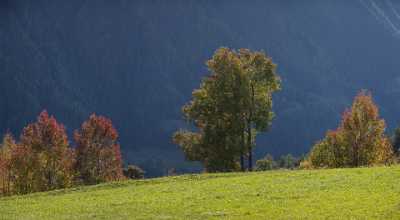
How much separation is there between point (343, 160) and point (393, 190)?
3721cm

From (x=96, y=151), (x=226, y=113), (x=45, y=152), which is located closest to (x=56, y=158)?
(x=45, y=152)

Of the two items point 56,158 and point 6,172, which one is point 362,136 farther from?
point 6,172

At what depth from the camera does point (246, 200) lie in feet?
101

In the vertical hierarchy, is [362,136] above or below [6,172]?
above

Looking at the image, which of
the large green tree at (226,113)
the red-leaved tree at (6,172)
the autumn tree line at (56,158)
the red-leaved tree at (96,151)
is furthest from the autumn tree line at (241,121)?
the red-leaved tree at (96,151)

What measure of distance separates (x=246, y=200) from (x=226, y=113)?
110ft

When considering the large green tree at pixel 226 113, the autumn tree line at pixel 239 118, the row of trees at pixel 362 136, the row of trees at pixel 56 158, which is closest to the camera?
the large green tree at pixel 226 113

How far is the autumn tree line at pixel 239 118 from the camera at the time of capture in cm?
6419

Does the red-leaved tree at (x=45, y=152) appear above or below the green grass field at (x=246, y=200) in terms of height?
above

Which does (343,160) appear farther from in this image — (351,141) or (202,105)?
(202,105)

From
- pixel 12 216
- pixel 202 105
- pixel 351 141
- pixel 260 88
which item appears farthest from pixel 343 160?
pixel 12 216

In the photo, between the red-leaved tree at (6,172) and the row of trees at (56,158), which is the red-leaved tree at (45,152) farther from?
the red-leaved tree at (6,172)

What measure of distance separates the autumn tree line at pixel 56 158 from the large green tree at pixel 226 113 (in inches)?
642

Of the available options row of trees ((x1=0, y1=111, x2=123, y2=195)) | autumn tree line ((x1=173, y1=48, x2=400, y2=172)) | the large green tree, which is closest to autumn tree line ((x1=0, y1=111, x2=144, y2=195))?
row of trees ((x1=0, y1=111, x2=123, y2=195))
